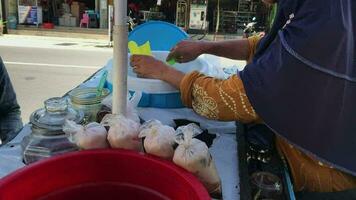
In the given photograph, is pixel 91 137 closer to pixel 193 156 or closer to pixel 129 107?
pixel 193 156

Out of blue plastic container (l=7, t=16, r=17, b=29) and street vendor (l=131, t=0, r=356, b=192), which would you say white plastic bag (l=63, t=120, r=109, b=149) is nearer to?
street vendor (l=131, t=0, r=356, b=192)

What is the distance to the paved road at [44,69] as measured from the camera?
5.06 m

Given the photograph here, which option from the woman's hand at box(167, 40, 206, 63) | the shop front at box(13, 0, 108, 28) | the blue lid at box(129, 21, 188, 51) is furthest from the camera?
the shop front at box(13, 0, 108, 28)

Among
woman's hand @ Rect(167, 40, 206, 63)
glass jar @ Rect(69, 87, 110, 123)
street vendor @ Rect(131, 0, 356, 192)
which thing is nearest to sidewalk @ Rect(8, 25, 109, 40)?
woman's hand @ Rect(167, 40, 206, 63)

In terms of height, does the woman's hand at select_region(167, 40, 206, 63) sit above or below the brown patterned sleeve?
above

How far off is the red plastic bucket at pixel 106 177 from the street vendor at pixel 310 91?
32 cm

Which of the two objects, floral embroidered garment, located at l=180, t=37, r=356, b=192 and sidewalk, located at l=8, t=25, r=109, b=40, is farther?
sidewalk, located at l=8, t=25, r=109, b=40

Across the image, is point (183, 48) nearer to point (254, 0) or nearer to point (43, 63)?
point (43, 63)

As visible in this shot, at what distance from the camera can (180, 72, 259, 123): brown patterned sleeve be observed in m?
1.08

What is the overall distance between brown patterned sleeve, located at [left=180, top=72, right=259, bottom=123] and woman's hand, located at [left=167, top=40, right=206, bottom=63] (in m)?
0.30

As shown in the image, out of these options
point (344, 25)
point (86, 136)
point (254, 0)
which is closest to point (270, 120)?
point (344, 25)

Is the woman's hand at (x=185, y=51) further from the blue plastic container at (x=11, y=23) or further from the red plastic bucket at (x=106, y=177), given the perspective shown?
the blue plastic container at (x=11, y=23)

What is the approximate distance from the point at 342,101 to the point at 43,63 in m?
6.89

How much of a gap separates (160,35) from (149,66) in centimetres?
53
